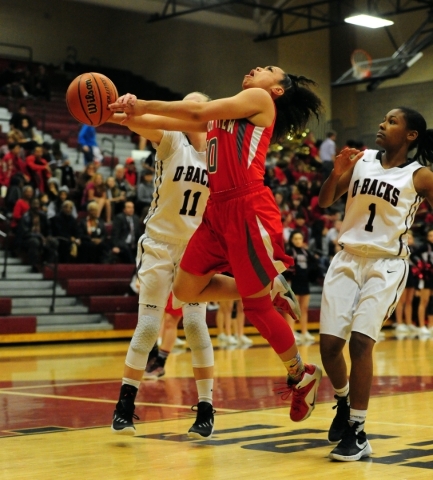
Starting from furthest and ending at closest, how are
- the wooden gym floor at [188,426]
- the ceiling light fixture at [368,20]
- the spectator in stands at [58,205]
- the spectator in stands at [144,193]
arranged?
the ceiling light fixture at [368,20] → the spectator in stands at [144,193] → the spectator in stands at [58,205] → the wooden gym floor at [188,426]

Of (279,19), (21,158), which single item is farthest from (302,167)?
(21,158)

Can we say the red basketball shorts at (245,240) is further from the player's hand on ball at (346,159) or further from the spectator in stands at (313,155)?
the spectator in stands at (313,155)

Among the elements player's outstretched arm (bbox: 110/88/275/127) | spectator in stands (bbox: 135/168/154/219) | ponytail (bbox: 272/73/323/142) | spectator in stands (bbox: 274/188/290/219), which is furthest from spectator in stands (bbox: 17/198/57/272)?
player's outstretched arm (bbox: 110/88/275/127)

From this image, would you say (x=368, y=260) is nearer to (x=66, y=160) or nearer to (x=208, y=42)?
(x=66, y=160)

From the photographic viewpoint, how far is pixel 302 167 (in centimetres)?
2216

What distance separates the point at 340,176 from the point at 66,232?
35.1 feet

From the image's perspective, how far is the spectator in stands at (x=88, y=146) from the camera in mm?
18991

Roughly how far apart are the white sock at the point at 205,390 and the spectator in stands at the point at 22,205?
10200 mm

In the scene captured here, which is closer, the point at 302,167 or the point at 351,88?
the point at 302,167

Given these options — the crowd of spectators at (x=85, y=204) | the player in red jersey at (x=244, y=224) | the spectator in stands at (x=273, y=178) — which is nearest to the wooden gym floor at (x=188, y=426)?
the player in red jersey at (x=244, y=224)

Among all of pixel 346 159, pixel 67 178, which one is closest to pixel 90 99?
pixel 346 159

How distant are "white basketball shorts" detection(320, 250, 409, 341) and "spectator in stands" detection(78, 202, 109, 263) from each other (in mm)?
10829

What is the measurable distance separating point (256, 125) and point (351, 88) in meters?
23.7

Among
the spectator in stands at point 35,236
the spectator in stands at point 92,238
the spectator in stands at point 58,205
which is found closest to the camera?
the spectator in stands at point 35,236
